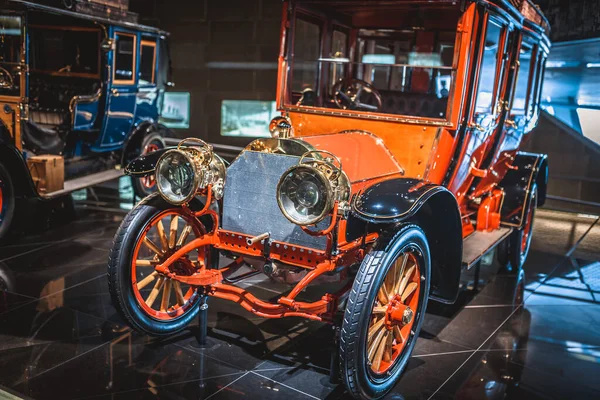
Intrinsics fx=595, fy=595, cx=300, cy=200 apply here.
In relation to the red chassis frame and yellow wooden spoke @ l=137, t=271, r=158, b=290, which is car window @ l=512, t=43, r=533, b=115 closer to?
the red chassis frame

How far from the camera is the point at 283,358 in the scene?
3129mm

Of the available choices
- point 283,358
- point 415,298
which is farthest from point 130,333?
point 415,298

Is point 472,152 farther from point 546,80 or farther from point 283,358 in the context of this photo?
point 546,80

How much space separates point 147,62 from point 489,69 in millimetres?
4301

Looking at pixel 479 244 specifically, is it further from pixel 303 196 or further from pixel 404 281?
pixel 303 196

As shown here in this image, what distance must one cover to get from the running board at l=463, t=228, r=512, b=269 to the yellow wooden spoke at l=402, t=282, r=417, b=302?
0.62 metres

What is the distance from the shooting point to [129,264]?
2.99m

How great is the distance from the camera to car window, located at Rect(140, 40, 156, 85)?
670 centimetres

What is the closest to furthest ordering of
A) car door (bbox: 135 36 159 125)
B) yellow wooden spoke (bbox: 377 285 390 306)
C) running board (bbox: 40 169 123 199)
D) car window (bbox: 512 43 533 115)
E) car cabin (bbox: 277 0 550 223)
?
yellow wooden spoke (bbox: 377 285 390 306)
car cabin (bbox: 277 0 550 223)
car window (bbox: 512 43 533 115)
running board (bbox: 40 169 123 199)
car door (bbox: 135 36 159 125)

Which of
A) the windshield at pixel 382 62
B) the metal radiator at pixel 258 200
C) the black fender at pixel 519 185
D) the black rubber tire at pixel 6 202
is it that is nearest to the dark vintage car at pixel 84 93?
the black rubber tire at pixel 6 202

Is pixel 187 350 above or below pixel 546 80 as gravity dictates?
below

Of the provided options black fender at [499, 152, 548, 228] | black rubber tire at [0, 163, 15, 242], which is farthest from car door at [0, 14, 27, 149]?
black fender at [499, 152, 548, 228]

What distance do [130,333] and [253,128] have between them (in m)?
6.12

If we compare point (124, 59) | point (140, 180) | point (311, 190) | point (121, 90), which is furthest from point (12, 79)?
point (311, 190)
